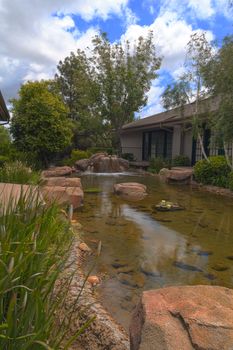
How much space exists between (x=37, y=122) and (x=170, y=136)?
9.02 meters

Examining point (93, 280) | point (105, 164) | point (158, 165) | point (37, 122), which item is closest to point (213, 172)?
point (158, 165)

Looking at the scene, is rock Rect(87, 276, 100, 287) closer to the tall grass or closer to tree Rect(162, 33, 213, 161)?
the tall grass

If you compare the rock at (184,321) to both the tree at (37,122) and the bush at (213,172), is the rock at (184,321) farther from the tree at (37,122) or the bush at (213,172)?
the tree at (37,122)

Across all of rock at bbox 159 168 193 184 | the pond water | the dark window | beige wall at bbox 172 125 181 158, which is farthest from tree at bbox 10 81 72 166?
the pond water

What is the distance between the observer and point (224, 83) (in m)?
9.62

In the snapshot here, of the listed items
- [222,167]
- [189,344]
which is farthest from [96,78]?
[189,344]

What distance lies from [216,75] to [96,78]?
49.0ft

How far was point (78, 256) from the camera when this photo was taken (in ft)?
14.3

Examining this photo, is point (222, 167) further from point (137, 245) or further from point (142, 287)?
point (142, 287)

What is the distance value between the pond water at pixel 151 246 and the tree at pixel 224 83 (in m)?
2.36

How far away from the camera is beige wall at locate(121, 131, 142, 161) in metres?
25.0

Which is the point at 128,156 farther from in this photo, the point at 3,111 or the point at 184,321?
the point at 184,321

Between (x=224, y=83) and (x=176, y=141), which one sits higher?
(x=224, y=83)

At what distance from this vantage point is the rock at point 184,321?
5.80ft
